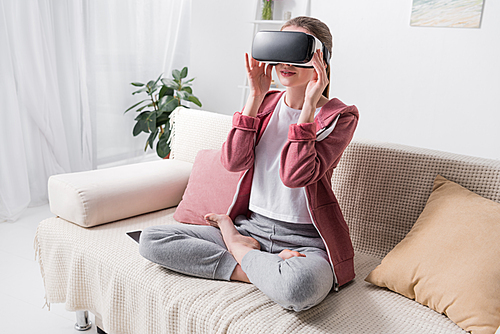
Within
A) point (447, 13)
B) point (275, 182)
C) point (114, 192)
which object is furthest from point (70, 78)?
point (447, 13)

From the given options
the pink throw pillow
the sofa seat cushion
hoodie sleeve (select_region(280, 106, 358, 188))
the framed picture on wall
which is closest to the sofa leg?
the sofa seat cushion

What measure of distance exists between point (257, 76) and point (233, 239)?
0.48m

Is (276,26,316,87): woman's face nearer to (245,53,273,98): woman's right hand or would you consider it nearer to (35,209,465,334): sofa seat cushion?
(245,53,273,98): woman's right hand

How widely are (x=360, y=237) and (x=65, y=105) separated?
7.59 ft

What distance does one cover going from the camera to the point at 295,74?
3.84 ft

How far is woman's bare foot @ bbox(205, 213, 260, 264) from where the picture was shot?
3.82ft

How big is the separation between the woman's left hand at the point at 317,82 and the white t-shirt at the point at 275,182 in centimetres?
11

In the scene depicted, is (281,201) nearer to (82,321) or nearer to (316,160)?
(316,160)

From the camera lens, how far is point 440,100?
108 inches

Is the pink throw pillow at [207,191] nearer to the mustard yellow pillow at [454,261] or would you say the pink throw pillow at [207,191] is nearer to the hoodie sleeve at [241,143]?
the hoodie sleeve at [241,143]

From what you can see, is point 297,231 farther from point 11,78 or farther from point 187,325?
point 11,78

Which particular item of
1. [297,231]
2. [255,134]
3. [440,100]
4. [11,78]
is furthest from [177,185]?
[440,100]

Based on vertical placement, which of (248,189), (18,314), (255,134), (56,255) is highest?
(255,134)

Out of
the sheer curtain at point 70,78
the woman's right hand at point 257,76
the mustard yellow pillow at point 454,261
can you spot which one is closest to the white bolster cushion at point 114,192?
the woman's right hand at point 257,76
